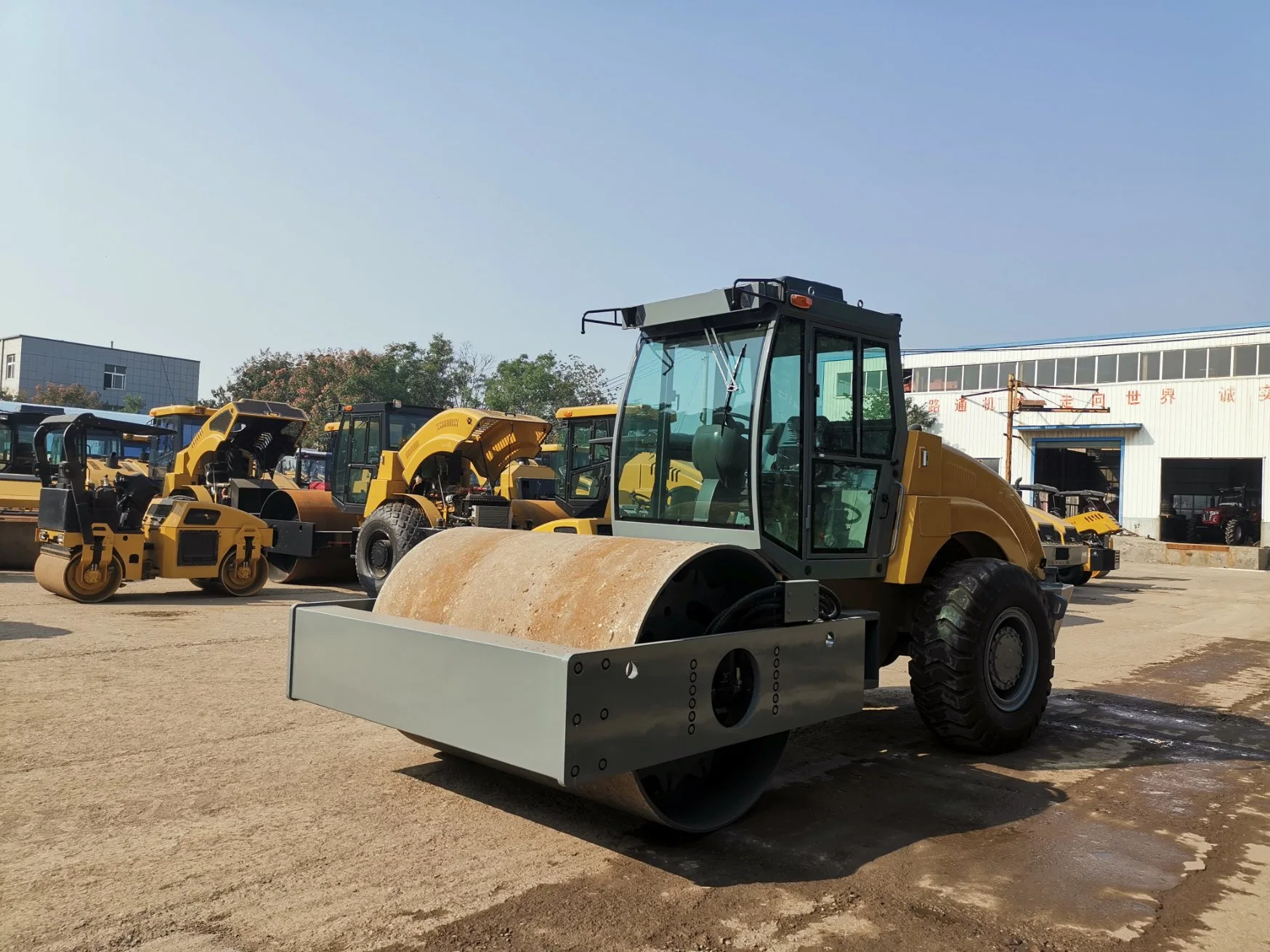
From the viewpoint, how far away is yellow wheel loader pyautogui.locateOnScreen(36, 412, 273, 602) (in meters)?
11.2

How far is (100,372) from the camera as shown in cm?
6431

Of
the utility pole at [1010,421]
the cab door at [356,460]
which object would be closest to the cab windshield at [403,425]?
the cab door at [356,460]

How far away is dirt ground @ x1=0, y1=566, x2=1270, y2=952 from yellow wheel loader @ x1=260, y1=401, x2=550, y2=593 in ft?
20.7

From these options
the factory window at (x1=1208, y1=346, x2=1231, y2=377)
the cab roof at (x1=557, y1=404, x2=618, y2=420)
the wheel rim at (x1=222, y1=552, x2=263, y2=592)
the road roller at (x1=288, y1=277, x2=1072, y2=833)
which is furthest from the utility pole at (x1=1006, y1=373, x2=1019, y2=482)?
the road roller at (x1=288, y1=277, x2=1072, y2=833)

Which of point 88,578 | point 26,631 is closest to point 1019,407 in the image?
point 88,578

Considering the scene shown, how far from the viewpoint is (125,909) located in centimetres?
334

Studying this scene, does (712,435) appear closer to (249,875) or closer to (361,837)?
(361,837)

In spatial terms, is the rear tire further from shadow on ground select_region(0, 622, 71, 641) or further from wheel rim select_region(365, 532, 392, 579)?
shadow on ground select_region(0, 622, 71, 641)

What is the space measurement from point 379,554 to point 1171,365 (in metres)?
34.2

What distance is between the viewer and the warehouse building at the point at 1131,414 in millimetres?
36250

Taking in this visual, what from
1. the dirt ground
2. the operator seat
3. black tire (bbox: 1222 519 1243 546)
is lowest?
the dirt ground

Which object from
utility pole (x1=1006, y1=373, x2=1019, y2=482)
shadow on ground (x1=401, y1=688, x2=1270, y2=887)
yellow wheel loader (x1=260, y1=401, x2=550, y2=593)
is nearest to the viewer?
shadow on ground (x1=401, y1=688, x2=1270, y2=887)

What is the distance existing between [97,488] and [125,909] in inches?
374

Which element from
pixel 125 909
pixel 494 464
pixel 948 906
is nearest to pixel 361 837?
pixel 125 909
